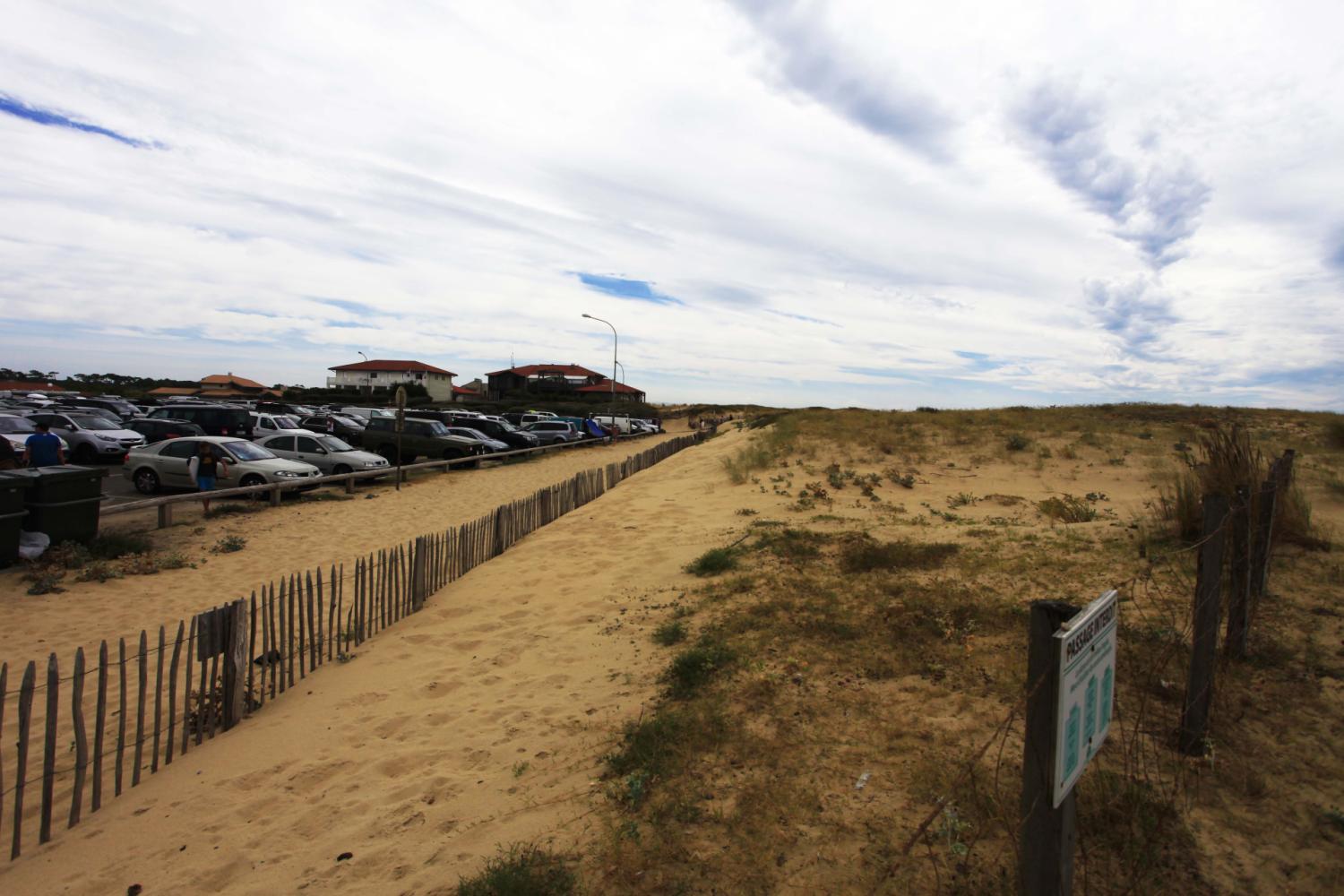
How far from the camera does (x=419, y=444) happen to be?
23.4 m

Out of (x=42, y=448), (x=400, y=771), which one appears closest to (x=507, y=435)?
(x=42, y=448)

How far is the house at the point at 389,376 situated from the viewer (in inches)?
3344

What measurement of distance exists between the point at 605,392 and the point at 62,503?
71.3 meters

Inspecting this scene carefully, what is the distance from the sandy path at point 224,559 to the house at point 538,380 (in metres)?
68.0

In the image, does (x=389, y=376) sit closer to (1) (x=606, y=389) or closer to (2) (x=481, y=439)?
(1) (x=606, y=389)

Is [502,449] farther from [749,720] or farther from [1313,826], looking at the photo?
[1313,826]

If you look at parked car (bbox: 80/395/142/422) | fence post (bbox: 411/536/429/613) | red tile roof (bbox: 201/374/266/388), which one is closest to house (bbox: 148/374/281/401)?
red tile roof (bbox: 201/374/266/388)

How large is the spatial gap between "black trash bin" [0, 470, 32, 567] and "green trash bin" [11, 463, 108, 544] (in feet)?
0.72

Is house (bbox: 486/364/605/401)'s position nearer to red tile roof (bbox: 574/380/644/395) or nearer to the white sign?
red tile roof (bbox: 574/380/644/395)

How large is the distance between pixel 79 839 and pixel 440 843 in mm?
2268

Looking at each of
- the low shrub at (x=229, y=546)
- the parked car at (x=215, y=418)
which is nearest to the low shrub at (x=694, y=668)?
the low shrub at (x=229, y=546)

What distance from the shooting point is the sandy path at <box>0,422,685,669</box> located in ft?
23.7

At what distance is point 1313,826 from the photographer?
3088mm

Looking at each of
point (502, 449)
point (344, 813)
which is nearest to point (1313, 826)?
point (344, 813)
